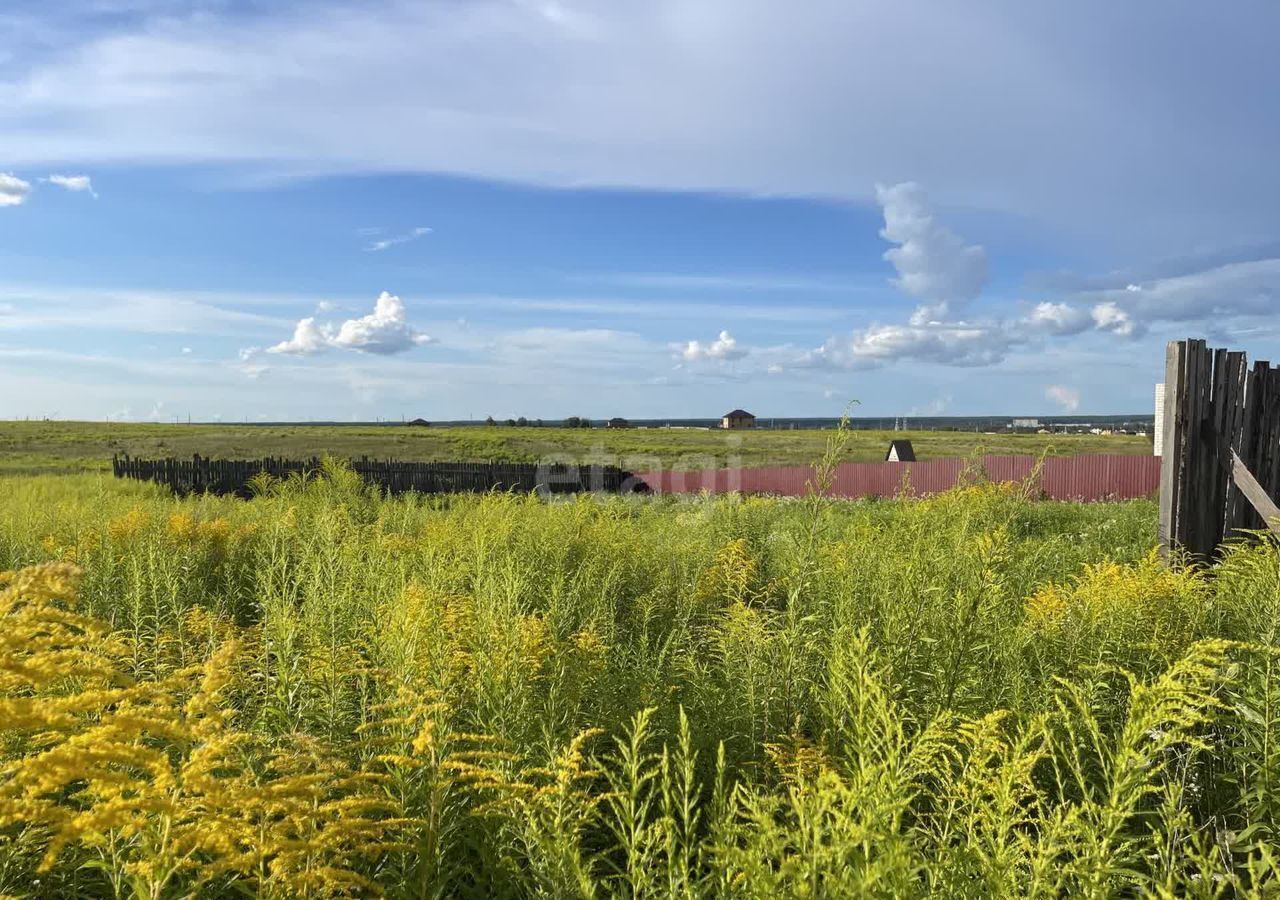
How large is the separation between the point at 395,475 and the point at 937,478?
16.2 m

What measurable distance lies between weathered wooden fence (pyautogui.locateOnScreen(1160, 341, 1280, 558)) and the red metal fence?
14.7 metres

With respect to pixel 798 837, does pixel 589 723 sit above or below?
below

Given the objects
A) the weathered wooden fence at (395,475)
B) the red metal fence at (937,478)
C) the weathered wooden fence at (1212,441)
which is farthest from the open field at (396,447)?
the weathered wooden fence at (1212,441)

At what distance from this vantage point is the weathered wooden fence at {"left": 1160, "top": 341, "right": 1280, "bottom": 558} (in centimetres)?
727

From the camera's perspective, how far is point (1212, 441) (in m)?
7.41

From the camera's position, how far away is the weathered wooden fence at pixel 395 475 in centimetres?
2270

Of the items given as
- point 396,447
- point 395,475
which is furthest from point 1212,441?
point 396,447

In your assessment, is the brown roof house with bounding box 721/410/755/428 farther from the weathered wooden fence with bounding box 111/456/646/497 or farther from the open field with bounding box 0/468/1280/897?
the open field with bounding box 0/468/1280/897

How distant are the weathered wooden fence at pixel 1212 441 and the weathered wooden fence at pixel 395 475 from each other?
52.7 feet

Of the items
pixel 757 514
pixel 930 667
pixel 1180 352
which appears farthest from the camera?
pixel 757 514

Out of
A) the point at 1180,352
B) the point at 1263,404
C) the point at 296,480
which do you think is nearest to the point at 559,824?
the point at 1180,352

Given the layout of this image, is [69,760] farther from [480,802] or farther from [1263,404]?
[1263,404]

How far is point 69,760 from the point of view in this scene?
1.46 meters

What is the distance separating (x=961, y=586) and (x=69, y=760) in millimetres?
3433
